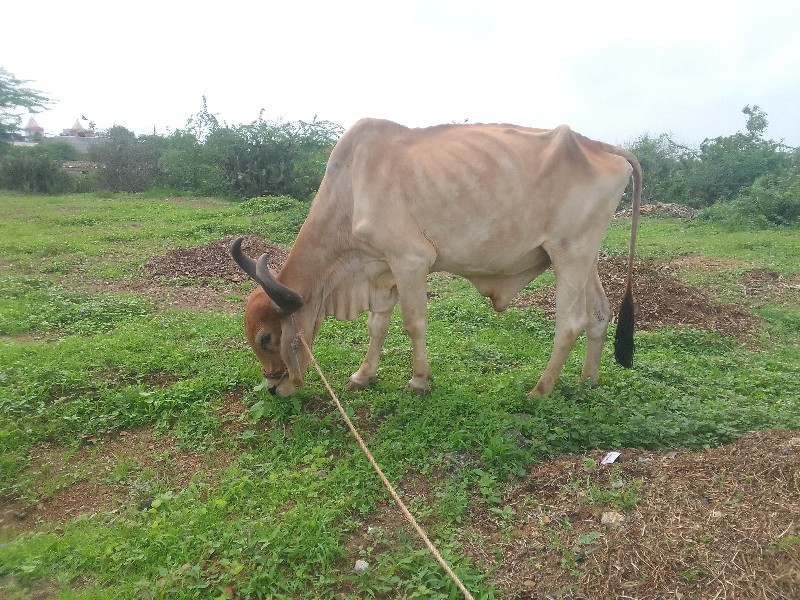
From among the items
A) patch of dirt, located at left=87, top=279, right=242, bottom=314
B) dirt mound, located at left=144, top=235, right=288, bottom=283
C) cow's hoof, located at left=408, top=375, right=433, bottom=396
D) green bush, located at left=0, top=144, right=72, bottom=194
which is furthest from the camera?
green bush, located at left=0, top=144, right=72, bottom=194

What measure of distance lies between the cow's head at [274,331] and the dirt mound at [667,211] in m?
16.6

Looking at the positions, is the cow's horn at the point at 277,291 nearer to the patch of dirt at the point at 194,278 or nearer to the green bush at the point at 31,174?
the patch of dirt at the point at 194,278

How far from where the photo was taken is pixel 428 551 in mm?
3145

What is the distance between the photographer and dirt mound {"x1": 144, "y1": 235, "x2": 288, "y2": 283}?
898 cm

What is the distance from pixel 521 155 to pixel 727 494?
278cm

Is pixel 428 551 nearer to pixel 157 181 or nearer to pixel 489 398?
pixel 489 398

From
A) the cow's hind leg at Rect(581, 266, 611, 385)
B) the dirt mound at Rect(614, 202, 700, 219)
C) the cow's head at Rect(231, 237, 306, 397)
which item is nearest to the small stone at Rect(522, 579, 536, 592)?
the cow's head at Rect(231, 237, 306, 397)

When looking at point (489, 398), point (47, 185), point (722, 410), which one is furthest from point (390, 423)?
point (47, 185)

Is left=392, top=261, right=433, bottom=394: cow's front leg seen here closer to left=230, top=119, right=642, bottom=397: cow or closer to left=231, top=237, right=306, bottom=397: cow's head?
left=230, top=119, right=642, bottom=397: cow

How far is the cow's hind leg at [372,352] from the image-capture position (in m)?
5.23

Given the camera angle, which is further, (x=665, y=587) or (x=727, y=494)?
(x=727, y=494)

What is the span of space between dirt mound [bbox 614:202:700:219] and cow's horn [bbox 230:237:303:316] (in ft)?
54.7

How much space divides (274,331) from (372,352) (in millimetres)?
959

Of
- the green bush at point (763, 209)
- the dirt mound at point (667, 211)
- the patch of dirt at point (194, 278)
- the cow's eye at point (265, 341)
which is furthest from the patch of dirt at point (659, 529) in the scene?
the dirt mound at point (667, 211)
